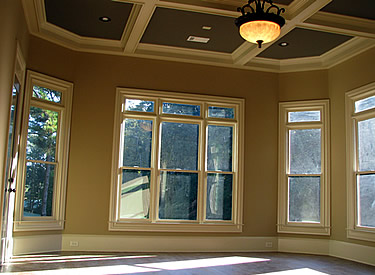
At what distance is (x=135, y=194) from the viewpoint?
738 cm

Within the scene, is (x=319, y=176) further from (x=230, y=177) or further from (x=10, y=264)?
(x=10, y=264)

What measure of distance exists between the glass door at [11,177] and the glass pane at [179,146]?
97.4 inches

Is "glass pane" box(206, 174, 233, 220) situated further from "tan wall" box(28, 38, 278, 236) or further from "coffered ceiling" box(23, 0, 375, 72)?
"coffered ceiling" box(23, 0, 375, 72)

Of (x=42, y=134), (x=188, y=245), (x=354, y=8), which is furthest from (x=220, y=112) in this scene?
(x=42, y=134)

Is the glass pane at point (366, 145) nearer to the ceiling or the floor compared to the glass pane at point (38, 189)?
nearer to the ceiling

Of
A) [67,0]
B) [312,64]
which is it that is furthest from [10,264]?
[312,64]

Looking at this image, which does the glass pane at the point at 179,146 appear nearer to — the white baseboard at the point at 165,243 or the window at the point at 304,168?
the white baseboard at the point at 165,243

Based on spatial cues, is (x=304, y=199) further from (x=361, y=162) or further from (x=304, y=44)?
(x=304, y=44)

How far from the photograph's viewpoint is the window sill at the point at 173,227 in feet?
23.6

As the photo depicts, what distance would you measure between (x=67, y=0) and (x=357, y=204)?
5354 mm

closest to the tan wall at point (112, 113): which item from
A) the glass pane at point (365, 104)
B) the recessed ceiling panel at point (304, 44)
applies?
the recessed ceiling panel at point (304, 44)

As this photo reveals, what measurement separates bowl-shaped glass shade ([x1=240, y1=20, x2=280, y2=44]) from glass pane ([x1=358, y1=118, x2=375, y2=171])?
2967 millimetres

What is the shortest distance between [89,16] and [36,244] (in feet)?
11.5

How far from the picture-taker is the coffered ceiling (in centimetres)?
575
